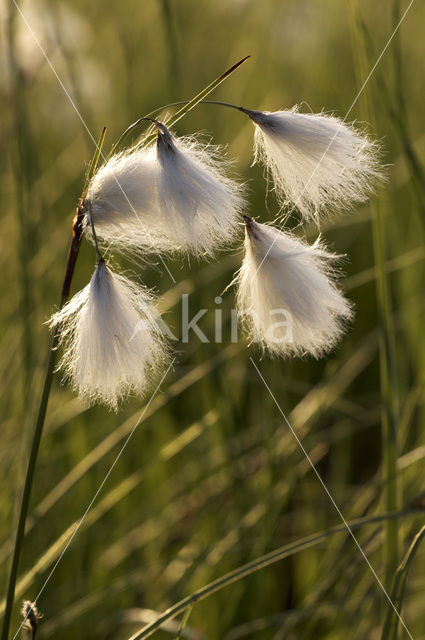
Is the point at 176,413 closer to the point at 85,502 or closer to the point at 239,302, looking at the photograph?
the point at 85,502

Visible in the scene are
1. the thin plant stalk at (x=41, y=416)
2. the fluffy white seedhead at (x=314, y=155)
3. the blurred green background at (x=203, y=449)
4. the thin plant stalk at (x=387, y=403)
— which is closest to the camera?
the thin plant stalk at (x=41, y=416)

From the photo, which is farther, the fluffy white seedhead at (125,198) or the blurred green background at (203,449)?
the blurred green background at (203,449)

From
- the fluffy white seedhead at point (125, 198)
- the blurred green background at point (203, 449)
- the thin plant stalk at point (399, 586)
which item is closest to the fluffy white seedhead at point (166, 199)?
the fluffy white seedhead at point (125, 198)

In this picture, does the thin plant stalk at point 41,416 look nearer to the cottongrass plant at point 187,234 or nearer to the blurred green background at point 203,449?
the cottongrass plant at point 187,234

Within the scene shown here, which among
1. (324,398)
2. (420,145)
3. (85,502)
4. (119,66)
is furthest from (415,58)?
(85,502)

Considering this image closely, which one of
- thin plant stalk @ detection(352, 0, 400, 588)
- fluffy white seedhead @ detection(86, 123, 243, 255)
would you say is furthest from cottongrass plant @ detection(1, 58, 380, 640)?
thin plant stalk @ detection(352, 0, 400, 588)

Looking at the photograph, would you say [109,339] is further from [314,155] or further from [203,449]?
[203,449]

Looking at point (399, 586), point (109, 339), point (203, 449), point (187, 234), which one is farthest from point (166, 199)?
point (203, 449)
